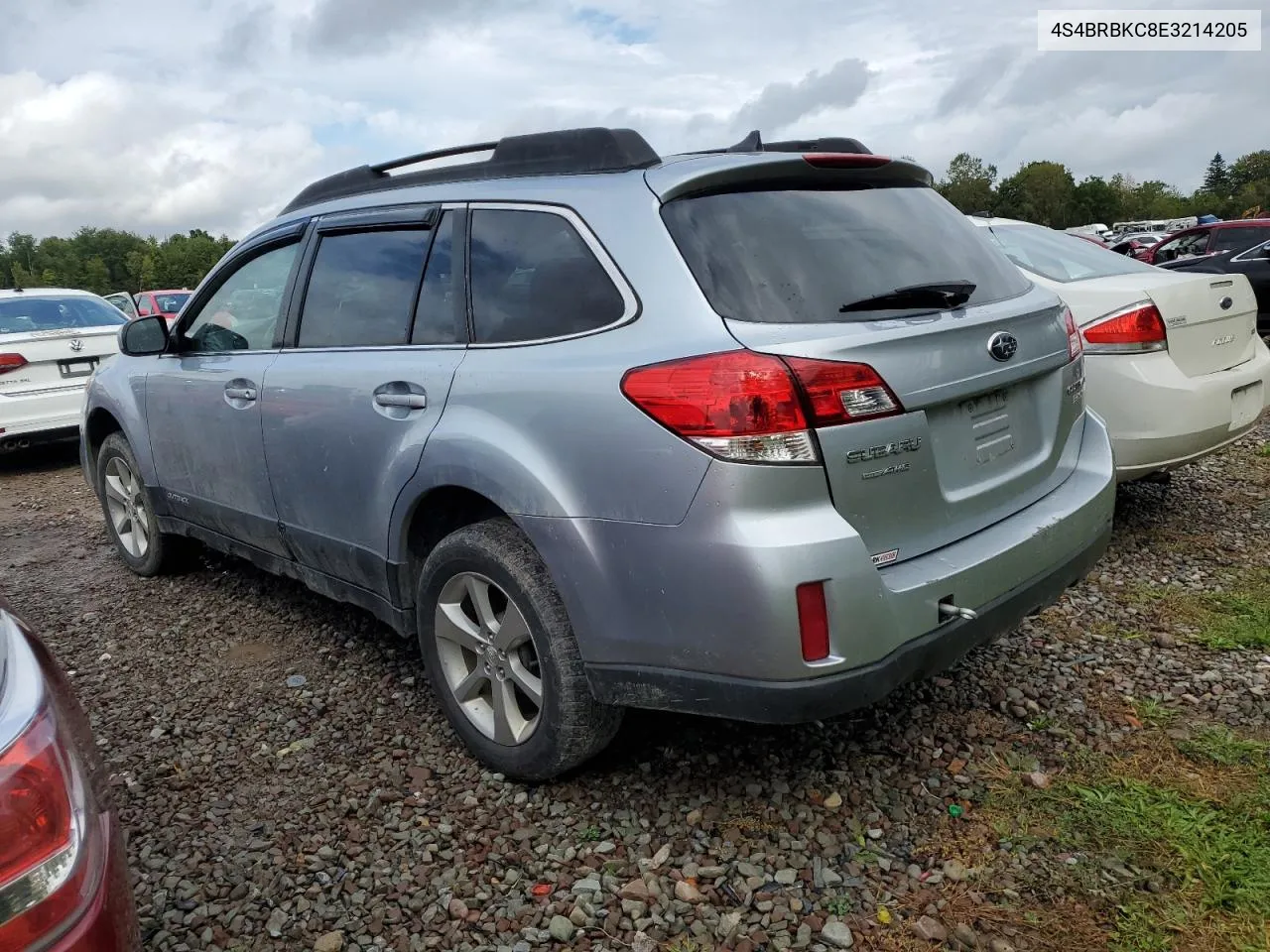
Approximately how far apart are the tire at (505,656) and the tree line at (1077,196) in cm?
10033

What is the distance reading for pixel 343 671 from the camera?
3.71 meters

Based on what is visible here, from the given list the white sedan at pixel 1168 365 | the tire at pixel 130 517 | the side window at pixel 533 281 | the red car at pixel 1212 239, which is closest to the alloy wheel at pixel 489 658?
the side window at pixel 533 281

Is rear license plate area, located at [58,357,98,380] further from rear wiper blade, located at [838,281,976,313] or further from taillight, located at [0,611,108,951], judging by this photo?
rear wiper blade, located at [838,281,976,313]

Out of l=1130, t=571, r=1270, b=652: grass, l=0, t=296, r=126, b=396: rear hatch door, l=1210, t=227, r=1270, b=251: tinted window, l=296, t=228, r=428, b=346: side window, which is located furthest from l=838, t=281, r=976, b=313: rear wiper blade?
l=1210, t=227, r=1270, b=251: tinted window

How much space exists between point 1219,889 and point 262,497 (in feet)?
10.8

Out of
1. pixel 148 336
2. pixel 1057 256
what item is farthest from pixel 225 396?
pixel 1057 256

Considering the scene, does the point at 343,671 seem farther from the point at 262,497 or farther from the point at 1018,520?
the point at 1018,520

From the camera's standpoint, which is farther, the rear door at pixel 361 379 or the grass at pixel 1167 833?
the rear door at pixel 361 379

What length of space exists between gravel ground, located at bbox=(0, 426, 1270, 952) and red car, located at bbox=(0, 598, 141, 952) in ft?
3.21

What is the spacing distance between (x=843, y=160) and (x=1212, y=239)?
492 inches

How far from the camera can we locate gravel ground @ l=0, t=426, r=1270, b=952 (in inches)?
90.8

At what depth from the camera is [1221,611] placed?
3752 mm

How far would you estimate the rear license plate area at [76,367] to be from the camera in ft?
26.7

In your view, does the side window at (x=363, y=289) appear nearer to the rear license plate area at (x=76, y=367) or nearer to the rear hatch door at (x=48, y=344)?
the rear hatch door at (x=48, y=344)
